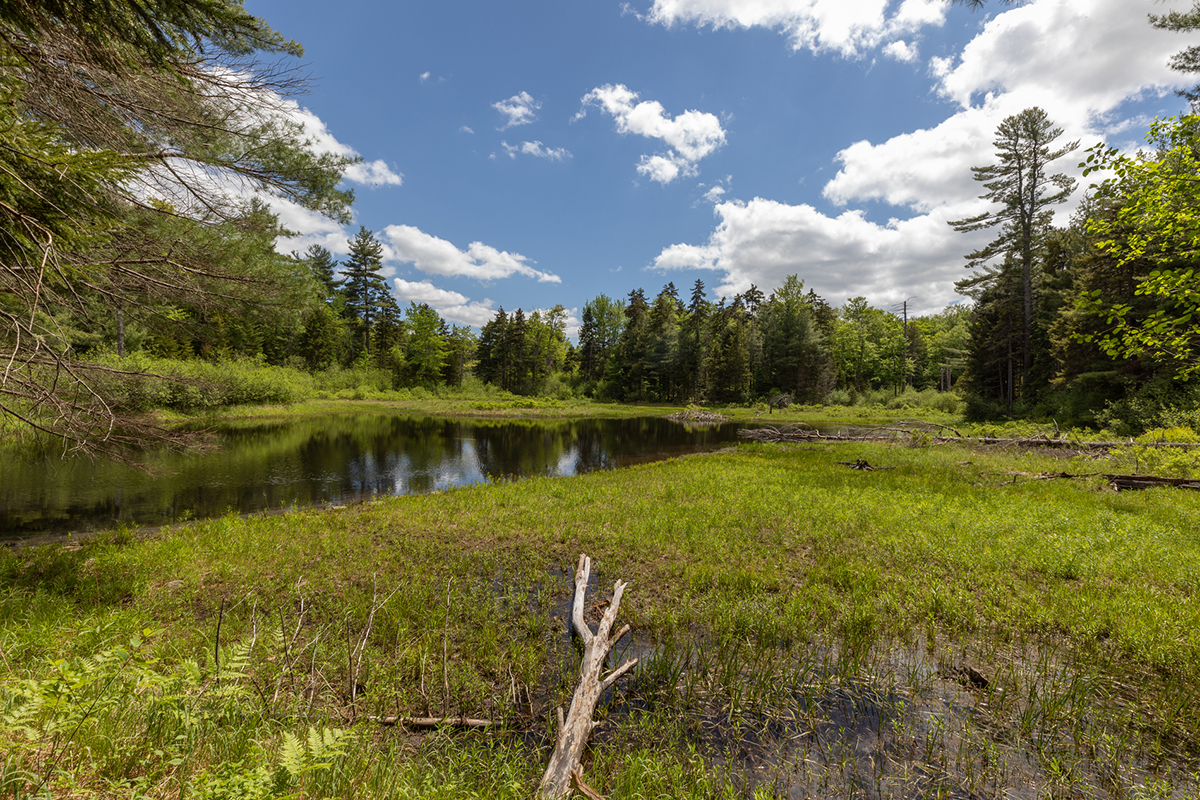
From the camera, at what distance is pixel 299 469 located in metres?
18.9

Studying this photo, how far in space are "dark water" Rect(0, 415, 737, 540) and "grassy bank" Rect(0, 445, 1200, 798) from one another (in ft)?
9.47

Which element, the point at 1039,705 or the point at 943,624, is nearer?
the point at 1039,705

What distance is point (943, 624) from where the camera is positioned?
578 cm

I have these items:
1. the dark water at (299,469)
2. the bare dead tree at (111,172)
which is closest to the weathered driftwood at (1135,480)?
the dark water at (299,469)

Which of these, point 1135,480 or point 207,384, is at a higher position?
point 207,384

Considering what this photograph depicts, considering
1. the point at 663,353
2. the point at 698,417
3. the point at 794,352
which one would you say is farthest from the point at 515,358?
the point at 794,352

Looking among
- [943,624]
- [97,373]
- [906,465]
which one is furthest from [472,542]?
[906,465]

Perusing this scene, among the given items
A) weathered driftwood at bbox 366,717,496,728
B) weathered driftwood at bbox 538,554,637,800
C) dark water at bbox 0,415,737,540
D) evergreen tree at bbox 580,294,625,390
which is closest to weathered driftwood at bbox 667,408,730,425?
dark water at bbox 0,415,737,540

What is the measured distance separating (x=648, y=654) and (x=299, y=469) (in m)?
19.8

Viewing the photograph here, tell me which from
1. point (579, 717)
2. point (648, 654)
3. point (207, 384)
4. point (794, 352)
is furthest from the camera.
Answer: point (794, 352)

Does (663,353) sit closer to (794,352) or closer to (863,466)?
(794,352)

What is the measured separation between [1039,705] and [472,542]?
8.91 metres

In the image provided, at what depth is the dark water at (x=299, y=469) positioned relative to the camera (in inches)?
489

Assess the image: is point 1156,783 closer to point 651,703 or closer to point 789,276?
point 651,703
